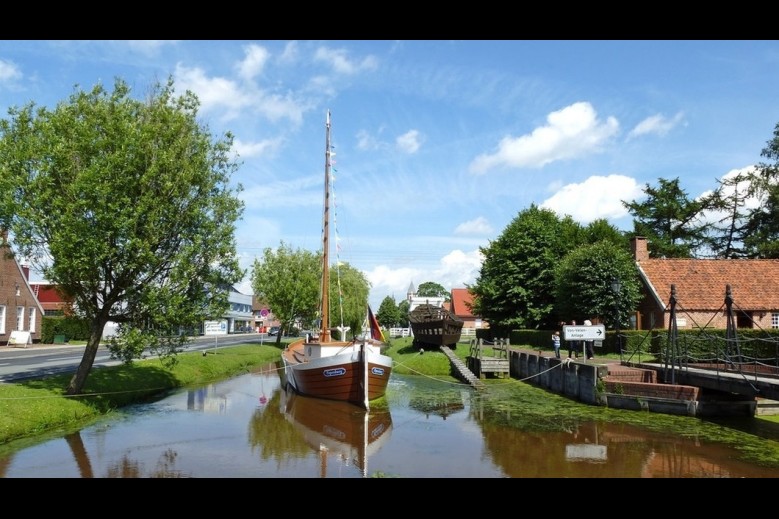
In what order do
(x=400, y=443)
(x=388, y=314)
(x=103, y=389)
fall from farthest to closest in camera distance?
(x=388, y=314), (x=103, y=389), (x=400, y=443)

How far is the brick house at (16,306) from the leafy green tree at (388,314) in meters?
83.5

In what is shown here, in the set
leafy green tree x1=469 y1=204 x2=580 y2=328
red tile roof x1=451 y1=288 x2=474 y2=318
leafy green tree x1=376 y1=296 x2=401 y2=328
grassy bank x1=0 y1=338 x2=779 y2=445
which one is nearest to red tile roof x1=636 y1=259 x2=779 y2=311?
leafy green tree x1=469 y1=204 x2=580 y2=328

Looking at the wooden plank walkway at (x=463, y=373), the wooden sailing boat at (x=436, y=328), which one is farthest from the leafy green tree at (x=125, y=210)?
the wooden sailing boat at (x=436, y=328)

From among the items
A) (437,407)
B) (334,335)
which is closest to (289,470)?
(437,407)

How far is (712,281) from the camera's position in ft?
120

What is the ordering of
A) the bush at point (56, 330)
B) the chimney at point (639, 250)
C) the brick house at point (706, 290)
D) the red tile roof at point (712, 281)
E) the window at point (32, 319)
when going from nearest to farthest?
the brick house at point (706, 290) → the red tile roof at point (712, 281) → the chimney at point (639, 250) → the window at point (32, 319) → the bush at point (56, 330)

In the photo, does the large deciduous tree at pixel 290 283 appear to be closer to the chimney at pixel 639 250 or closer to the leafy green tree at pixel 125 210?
the chimney at pixel 639 250

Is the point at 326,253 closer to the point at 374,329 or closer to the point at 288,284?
the point at 374,329

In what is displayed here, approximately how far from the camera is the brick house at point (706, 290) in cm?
3447

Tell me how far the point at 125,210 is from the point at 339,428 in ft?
29.4

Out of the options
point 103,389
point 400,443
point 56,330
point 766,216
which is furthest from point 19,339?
point 766,216
